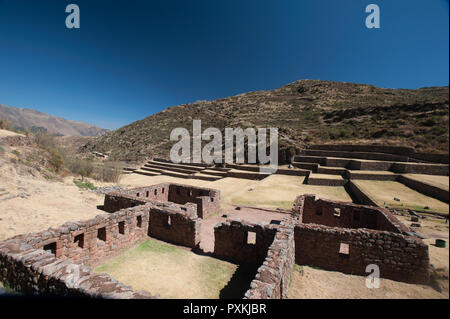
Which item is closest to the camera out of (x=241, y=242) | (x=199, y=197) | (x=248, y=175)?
(x=241, y=242)

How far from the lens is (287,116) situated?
58906 millimetres

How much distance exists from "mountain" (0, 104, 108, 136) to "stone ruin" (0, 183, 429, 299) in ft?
470

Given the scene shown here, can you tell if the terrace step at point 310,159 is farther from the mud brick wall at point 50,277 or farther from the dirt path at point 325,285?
the mud brick wall at point 50,277

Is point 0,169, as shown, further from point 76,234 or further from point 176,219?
point 176,219

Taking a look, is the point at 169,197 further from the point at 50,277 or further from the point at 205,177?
the point at 205,177

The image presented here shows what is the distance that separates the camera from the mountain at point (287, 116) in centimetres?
3825

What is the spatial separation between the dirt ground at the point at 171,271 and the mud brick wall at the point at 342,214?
4565mm

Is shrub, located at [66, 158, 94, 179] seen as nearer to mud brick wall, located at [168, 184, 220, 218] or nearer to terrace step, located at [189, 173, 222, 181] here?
mud brick wall, located at [168, 184, 220, 218]

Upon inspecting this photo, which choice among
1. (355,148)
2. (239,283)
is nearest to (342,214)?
(239,283)

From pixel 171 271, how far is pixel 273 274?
351 cm

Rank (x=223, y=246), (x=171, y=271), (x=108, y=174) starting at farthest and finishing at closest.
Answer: (x=108, y=174)
(x=223, y=246)
(x=171, y=271)

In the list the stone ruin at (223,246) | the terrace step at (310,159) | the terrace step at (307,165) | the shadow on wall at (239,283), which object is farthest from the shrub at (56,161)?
the terrace step at (310,159)

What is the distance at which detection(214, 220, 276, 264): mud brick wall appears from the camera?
6.74 m
